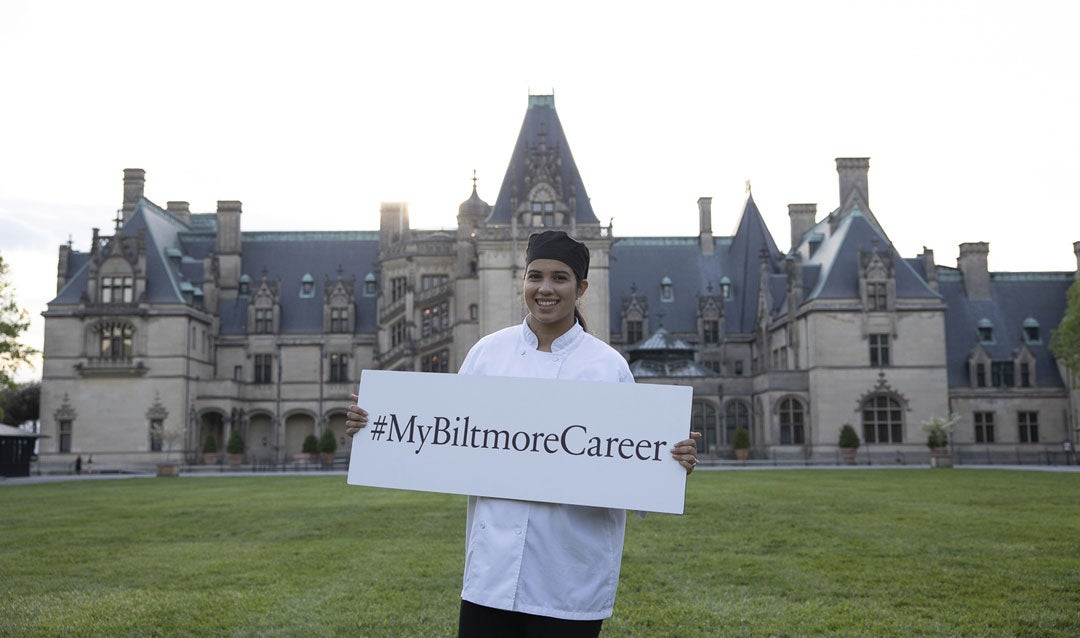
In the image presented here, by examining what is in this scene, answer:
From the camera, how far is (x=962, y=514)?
61.8 ft

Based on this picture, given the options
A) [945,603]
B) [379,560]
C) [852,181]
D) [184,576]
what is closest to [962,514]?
[945,603]

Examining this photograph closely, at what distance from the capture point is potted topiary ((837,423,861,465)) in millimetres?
48000

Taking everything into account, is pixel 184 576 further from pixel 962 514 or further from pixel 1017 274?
pixel 1017 274

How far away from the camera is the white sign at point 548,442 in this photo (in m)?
5.12

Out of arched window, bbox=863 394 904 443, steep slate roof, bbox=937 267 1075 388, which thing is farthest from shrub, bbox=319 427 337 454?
steep slate roof, bbox=937 267 1075 388

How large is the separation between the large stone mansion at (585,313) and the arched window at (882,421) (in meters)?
0.12

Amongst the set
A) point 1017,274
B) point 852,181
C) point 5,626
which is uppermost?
A: point 852,181

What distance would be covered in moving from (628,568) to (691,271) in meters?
53.4

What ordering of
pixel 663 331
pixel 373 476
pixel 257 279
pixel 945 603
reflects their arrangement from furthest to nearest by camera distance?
1. pixel 257 279
2. pixel 663 331
3. pixel 945 603
4. pixel 373 476

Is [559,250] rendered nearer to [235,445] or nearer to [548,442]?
[548,442]

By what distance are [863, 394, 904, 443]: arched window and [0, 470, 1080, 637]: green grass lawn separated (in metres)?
28.9

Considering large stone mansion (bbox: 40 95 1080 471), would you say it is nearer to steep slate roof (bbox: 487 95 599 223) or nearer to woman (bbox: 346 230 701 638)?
steep slate roof (bbox: 487 95 599 223)

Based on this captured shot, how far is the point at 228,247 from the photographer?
216 feet

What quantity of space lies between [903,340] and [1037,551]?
133 ft
